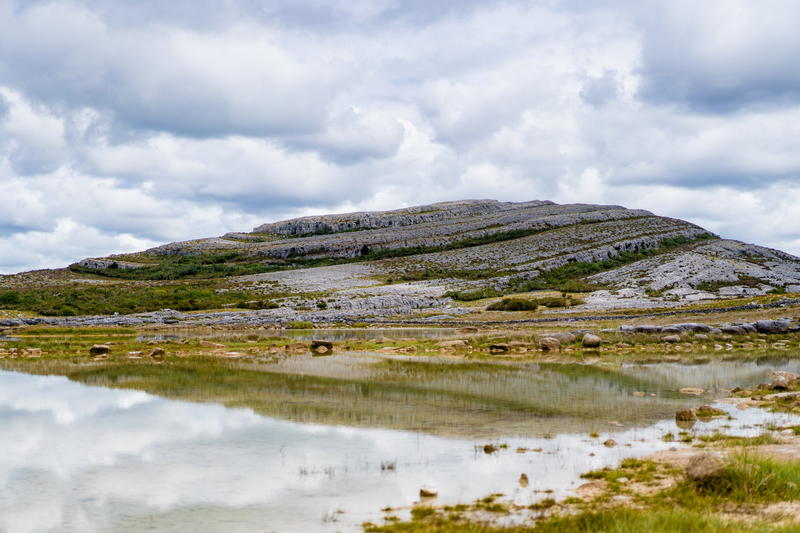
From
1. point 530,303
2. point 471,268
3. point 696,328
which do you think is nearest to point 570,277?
point 471,268

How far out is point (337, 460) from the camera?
591 inches

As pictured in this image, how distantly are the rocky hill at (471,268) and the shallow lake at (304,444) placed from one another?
2192 inches

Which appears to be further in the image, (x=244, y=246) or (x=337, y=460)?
(x=244, y=246)

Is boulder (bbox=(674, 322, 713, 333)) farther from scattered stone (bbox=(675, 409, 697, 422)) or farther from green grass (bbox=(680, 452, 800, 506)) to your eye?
green grass (bbox=(680, 452, 800, 506))

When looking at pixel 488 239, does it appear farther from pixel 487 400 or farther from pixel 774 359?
pixel 487 400

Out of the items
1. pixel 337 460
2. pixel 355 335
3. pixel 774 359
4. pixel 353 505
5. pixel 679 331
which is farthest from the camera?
pixel 355 335

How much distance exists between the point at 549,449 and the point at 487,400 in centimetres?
761

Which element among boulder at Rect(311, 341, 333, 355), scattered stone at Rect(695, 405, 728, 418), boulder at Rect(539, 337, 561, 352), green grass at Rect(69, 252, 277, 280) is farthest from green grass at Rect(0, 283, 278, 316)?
scattered stone at Rect(695, 405, 728, 418)

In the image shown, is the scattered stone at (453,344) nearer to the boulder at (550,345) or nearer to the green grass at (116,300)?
the boulder at (550,345)

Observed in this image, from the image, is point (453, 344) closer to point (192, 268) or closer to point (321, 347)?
point (321, 347)

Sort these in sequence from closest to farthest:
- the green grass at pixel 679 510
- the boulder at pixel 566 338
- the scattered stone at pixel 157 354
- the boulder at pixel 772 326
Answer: the green grass at pixel 679 510, the scattered stone at pixel 157 354, the boulder at pixel 566 338, the boulder at pixel 772 326

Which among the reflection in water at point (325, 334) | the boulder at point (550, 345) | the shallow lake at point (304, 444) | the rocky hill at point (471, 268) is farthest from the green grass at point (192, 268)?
the shallow lake at point (304, 444)

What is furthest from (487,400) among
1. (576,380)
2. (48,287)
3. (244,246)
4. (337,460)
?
(244,246)

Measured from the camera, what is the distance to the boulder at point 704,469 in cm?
1191
